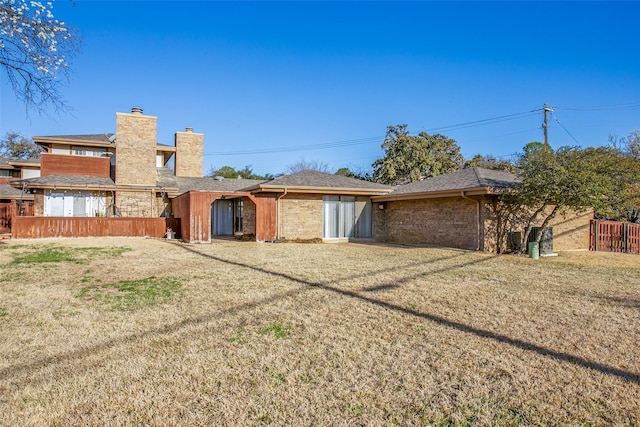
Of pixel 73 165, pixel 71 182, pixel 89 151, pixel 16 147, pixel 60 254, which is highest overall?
pixel 16 147

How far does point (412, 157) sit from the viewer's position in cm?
3209

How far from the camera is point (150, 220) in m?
17.7

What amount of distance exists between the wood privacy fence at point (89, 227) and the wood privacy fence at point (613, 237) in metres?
17.5

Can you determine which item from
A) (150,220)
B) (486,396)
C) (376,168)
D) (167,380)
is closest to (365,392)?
(486,396)

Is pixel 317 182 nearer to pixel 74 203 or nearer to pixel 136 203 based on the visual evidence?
pixel 136 203

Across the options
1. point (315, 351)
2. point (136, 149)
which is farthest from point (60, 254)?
point (136, 149)

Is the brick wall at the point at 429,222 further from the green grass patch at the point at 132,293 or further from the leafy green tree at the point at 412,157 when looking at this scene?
the leafy green tree at the point at 412,157

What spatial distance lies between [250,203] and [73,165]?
9.82m

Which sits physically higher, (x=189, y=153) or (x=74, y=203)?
(x=189, y=153)

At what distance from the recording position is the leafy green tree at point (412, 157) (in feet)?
105

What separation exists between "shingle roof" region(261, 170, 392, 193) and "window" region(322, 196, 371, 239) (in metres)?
0.60

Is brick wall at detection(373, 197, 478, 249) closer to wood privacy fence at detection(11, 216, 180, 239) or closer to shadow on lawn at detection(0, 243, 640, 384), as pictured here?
shadow on lawn at detection(0, 243, 640, 384)

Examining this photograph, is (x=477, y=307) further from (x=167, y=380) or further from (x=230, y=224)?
(x=230, y=224)

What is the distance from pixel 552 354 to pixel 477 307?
5.68ft
